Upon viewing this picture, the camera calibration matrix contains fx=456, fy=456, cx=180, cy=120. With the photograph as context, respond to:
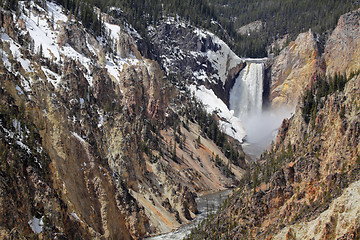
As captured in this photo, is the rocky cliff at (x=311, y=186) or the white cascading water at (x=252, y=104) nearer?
the rocky cliff at (x=311, y=186)

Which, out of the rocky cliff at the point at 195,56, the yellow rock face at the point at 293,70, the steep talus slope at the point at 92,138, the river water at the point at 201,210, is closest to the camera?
the steep talus slope at the point at 92,138

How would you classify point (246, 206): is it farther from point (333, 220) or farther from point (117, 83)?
point (117, 83)

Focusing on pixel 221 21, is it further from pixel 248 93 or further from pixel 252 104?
pixel 252 104

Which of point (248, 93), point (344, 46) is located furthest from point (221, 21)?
point (344, 46)

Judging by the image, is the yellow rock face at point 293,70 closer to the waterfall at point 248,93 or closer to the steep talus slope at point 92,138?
the waterfall at point 248,93

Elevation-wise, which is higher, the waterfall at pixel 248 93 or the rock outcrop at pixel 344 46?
the rock outcrop at pixel 344 46

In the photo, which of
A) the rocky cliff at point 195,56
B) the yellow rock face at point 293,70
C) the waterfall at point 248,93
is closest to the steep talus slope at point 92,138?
the rocky cliff at point 195,56

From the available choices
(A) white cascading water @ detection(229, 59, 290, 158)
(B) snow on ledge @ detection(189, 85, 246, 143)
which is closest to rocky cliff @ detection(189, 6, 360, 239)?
(B) snow on ledge @ detection(189, 85, 246, 143)

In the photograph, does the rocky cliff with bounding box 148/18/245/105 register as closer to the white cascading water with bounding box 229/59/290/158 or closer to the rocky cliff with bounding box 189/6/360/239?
the white cascading water with bounding box 229/59/290/158
